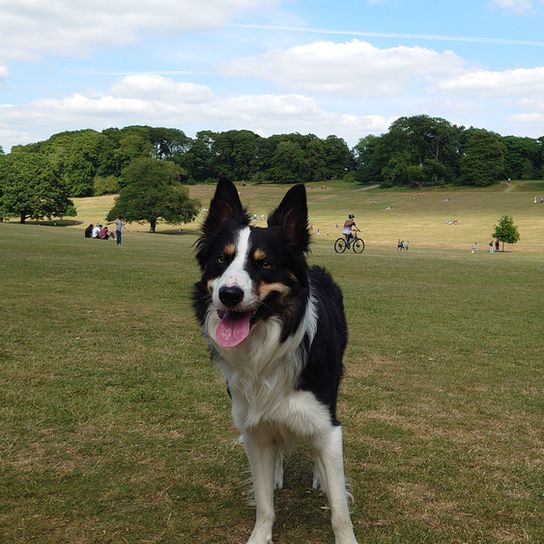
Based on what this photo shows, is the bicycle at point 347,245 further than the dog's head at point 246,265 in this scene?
Yes

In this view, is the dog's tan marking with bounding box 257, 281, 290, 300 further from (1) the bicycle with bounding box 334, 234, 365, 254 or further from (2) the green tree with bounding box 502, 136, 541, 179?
(2) the green tree with bounding box 502, 136, 541, 179

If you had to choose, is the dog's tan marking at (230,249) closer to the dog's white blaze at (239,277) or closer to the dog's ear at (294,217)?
the dog's white blaze at (239,277)

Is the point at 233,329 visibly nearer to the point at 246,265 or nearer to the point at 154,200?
the point at 246,265

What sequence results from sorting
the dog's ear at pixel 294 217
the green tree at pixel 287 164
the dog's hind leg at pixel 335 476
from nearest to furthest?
1. the dog's hind leg at pixel 335 476
2. the dog's ear at pixel 294 217
3. the green tree at pixel 287 164

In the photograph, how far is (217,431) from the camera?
6.23 meters

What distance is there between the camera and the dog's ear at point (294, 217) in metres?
4.23

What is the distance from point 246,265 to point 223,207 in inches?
30.2

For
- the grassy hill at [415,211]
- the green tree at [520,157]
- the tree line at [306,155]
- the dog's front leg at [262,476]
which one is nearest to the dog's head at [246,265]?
the dog's front leg at [262,476]

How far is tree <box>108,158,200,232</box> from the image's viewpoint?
77.6 meters

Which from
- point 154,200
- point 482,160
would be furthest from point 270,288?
point 482,160

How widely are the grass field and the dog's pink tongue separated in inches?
64.4

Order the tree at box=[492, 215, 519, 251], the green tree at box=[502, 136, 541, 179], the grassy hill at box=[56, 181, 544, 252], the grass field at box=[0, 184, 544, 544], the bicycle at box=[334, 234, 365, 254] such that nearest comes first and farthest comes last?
the grass field at box=[0, 184, 544, 544] < the bicycle at box=[334, 234, 365, 254] < the tree at box=[492, 215, 519, 251] < the grassy hill at box=[56, 181, 544, 252] < the green tree at box=[502, 136, 541, 179]

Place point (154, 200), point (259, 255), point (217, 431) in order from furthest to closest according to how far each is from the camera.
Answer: point (154, 200) → point (217, 431) → point (259, 255)

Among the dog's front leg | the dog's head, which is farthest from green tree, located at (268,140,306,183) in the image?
the dog's front leg
